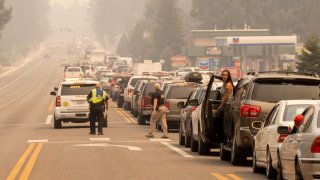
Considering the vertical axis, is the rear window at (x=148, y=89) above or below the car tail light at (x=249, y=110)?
below

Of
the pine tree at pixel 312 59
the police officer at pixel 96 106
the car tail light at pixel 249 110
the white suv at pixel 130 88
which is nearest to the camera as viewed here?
the car tail light at pixel 249 110

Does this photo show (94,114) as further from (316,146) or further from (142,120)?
(316,146)

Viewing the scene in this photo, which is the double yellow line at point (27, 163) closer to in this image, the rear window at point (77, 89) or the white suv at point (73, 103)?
the white suv at point (73, 103)

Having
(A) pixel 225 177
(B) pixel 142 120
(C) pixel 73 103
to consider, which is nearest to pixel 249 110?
(A) pixel 225 177

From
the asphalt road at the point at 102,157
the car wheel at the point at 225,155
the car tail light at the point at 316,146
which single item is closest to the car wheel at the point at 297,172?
the car tail light at the point at 316,146

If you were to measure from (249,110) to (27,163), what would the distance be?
5.02 meters

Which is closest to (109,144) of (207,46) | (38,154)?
(38,154)

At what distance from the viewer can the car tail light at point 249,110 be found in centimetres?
2097

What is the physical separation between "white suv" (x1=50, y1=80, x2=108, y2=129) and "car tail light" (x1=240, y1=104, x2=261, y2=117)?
20228mm

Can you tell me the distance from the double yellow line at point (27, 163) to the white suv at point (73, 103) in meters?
10.1

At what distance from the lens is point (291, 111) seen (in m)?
18.9

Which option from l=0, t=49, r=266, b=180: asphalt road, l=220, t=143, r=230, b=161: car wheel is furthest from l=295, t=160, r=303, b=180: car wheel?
l=220, t=143, r=230, b=161: car wheel

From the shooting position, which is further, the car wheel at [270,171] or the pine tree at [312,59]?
the pine tree at [312,59]

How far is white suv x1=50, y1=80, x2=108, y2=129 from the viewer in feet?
135
